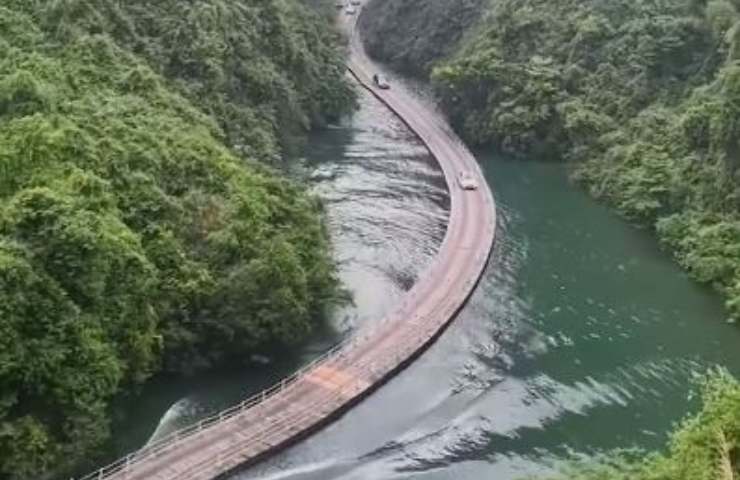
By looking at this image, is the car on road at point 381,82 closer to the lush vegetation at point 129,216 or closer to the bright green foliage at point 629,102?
the bright green foliage at point 629,102

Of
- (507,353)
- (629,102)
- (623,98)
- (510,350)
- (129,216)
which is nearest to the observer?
(129,216)

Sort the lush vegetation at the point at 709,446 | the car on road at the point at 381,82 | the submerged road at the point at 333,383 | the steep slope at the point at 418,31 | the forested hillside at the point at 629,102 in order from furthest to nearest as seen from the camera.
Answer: the steep slope at the point at 418,31 < the car on road at the point at 381,82 < the forested hillside at the point at 629,102 < the submerged road at the point at 333,383 < the lush vegetation at the point at 709,446

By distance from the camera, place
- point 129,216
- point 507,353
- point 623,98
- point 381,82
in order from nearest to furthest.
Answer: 1. point 129,216
2. point 507,353
3. point 623,98
4. point 381,82

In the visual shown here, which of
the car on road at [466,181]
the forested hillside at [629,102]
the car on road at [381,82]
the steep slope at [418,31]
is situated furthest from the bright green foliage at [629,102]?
the car on road at [466,181]

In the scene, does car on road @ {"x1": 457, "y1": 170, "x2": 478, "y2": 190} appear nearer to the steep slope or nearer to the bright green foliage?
the bright green foliage

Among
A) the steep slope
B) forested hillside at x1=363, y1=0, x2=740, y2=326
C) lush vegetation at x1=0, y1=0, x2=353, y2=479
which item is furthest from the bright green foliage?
lush vegetation at x1=0, y1=0, x2=353, y2=479

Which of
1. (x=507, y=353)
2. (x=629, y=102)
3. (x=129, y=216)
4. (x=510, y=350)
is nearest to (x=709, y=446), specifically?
(x=507, y=353)

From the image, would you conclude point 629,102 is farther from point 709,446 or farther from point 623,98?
point 709,446
